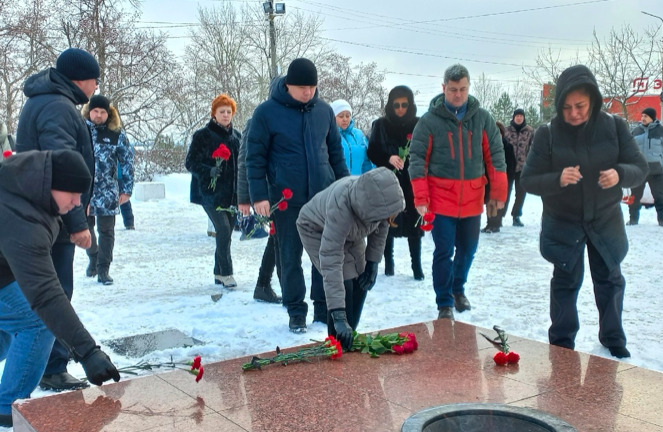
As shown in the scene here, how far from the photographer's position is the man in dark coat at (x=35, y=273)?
9.24ft

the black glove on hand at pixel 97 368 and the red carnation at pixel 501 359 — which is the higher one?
the black glove on hand at pixel 97 368

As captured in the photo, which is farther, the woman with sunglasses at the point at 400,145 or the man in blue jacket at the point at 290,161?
the woman with sunglasses at the point at 400,145

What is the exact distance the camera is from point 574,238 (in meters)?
4.22

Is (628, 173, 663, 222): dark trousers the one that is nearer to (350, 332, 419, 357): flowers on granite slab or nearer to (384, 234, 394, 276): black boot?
(384, 234, 394, 276): black boot

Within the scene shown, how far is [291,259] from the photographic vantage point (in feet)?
16.3

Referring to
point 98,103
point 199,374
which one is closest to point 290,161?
point 199,374

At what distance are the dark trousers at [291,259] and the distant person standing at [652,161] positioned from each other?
25.7 ft

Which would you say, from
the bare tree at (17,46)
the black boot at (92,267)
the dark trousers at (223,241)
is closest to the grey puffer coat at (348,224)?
the dark trousers at (223,241)

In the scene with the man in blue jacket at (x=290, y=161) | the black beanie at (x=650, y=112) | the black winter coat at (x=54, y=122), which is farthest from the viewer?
the black beanie at (x=650, y=112)

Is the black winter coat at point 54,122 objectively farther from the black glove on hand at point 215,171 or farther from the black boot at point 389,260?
the black boot at point 389,260

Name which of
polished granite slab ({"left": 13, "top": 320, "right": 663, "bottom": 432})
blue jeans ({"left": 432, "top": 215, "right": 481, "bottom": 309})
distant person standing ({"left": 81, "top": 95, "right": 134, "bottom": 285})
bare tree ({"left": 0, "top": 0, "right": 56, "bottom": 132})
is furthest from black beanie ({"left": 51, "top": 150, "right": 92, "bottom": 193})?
bare tree ({"left": 0, "top": 0, "right": 56, "bottom": 132})

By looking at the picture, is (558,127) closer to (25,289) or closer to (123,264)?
(25,289)

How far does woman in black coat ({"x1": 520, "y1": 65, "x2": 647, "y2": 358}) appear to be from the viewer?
165 inches

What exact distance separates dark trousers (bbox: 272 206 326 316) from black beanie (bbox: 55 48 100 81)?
1630 mm
